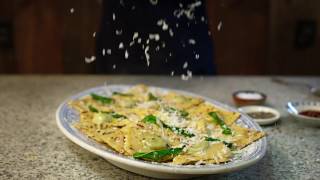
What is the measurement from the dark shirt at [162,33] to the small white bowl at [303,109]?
62cm

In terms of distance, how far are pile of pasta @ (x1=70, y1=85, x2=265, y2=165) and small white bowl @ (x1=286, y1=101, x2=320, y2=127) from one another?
0.21 m

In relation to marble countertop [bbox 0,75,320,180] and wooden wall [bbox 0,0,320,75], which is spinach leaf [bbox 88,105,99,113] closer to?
marble countertop [bbox 0,75,320,180]

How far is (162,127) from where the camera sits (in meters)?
1.02

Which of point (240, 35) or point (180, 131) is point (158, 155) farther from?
point (240, 35)

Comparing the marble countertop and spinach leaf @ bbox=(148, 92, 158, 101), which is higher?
spinach leaf @ bbox=(148, 92, 158, 101)

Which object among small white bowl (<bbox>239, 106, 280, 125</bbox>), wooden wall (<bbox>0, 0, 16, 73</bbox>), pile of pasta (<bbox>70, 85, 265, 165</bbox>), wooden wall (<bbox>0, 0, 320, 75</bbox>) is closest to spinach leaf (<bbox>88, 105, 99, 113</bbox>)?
pile of pasta (<bbox>70, 85, 265, 165</bbox>)

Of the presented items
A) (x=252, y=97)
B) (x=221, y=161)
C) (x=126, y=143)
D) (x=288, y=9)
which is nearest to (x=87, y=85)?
(x=252, y=97)

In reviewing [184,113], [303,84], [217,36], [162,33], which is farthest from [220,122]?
[217,36]

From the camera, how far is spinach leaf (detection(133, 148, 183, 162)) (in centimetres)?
87

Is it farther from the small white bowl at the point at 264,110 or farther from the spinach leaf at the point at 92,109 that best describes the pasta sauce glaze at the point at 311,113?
the spinach leaf at the point at 92,109

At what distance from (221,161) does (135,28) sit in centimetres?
109

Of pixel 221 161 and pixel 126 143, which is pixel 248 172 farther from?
pixel 126 143

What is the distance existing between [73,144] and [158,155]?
0.98 ft

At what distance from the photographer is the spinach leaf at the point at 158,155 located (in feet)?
2.86
